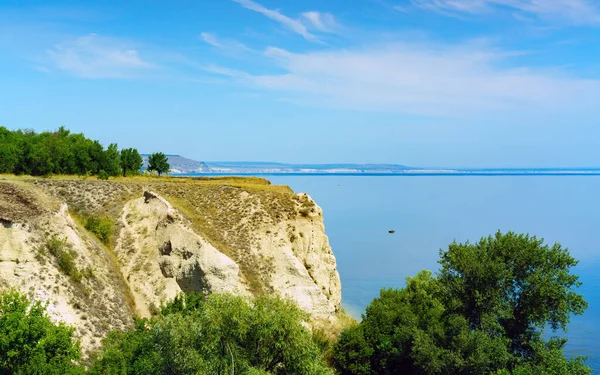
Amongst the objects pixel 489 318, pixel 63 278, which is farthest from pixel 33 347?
pixel 489 318

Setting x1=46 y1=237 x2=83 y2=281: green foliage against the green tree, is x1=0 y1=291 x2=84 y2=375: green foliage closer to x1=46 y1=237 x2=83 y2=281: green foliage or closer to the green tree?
x1=46 y1=237 x2=83 y2=281: green foliage

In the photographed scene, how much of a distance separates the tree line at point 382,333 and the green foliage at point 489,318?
0.07m

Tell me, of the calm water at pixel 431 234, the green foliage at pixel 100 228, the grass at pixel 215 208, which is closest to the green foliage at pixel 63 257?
the grass at pixel 215 208

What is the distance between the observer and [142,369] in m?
28.3

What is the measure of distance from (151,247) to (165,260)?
197 cm

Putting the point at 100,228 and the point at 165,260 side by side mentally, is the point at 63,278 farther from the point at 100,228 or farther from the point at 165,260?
the point at 165,260

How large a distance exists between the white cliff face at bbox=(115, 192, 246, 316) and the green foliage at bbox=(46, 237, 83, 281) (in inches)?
235

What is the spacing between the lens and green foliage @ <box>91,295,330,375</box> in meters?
27.4

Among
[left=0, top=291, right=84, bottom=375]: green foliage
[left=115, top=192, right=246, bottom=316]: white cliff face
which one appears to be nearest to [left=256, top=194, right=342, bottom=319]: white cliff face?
[left=115, top=192, right=246, bottom=316]: white cliff face

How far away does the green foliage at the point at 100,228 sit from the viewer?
45.7 m

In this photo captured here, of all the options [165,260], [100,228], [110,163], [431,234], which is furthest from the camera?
[431,234]

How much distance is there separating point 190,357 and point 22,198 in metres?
22.8

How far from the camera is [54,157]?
196 feet

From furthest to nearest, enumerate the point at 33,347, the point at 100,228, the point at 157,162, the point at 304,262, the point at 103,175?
the point at 157,162 < the point at 103,175 < the point at 304,262 < the point at 100,228 < the point at 33,347
